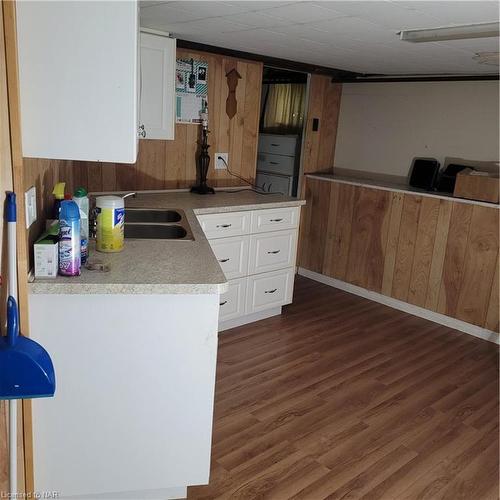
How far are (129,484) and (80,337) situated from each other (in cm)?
63

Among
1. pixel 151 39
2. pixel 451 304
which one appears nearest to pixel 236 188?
pixel 151 39

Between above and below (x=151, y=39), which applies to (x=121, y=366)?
below

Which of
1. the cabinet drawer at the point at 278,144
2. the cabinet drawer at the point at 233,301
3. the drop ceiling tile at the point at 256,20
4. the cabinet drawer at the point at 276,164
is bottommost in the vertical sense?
the cabinet drawer at the point at 233,301

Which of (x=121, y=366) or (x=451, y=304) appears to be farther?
(x=451, y=304)

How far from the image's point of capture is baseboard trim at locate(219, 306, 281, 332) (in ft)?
11.5

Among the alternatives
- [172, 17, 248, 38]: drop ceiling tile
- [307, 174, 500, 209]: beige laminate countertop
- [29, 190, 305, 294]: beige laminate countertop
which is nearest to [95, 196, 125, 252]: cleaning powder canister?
[29, 190, 305, 294]: beige laminate countertop

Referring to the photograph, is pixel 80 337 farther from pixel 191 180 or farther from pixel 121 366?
pixel 191 180

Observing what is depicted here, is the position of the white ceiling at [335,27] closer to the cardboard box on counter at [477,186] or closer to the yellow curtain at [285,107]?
the cardboard box on counter at [477,186]

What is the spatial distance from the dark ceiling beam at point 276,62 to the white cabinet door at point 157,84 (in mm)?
386

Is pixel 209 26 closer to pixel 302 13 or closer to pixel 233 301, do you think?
pixel 302 13

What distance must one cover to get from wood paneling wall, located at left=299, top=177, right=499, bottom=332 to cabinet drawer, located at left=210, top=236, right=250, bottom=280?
4.54 feet

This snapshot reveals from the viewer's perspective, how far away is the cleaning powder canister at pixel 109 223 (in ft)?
6.17

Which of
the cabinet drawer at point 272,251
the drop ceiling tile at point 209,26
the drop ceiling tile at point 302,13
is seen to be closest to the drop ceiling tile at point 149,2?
the drop ceiling tile at point 209,26

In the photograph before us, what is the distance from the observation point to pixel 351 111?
471 centimetres
